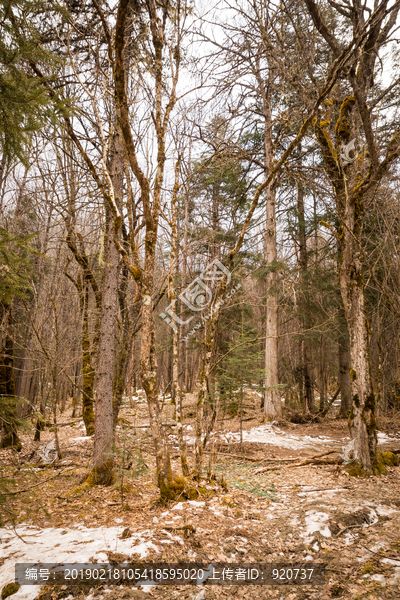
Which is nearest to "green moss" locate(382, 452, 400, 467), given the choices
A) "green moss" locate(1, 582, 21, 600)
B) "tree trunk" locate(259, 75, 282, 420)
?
"tree trunk" locate(259, 75, 282, 420)

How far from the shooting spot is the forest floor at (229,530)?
7.66 ft

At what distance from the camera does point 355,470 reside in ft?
15.9

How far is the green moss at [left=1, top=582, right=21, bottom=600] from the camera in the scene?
2188 millimetres

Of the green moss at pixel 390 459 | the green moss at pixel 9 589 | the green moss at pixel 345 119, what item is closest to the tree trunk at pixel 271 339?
the green moss at pixel 345 119

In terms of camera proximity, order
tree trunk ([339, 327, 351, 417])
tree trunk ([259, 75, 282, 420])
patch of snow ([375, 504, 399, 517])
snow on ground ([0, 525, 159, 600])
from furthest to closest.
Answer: tree trunk ([339, 327, 351, 417]) → tree trunk ([259, 75, 282, 420]) → patch of snow ([375, 504, 399, 517]) → snow on ground ([0, 525, 159, 600])

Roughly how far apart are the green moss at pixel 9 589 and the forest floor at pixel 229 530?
0.18ft

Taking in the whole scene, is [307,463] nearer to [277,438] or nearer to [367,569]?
[277,438]

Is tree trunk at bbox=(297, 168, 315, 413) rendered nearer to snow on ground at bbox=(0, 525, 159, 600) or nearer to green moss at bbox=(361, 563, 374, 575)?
green moss at bbox=(361, 563, 374, 575)

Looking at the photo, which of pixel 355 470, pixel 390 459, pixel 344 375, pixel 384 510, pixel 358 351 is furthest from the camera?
pixel 344 375

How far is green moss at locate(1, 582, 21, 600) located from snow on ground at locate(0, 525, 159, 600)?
4 centimetres

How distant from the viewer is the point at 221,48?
20.1ft

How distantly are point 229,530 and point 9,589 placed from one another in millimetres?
1884

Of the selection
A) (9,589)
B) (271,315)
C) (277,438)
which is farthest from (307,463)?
(271,315)

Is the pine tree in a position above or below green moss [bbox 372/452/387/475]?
above
